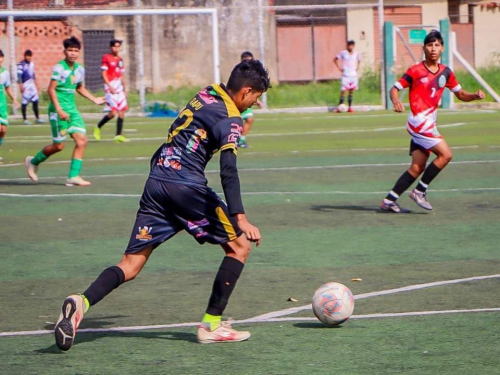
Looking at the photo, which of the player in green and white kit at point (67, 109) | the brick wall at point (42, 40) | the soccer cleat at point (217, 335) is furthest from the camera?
the brick wall at point (42, 40)

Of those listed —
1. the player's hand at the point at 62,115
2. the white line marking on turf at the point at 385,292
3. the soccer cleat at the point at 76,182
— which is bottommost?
the white line marking on turf at the point at 385,292

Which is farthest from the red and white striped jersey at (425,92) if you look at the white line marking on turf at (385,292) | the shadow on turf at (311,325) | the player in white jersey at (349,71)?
the player in white jersey at (349,71)

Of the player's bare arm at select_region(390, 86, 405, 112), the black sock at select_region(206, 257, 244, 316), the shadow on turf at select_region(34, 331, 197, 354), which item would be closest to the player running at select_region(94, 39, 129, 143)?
the player's bare arm at select_region(390, 86, 405, 112)

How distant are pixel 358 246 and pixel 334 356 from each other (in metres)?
3.76

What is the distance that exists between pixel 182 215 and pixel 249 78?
3.07 ft

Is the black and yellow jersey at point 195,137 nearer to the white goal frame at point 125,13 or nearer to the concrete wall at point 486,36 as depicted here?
the white goal frame at point 125,13

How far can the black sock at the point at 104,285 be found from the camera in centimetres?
603

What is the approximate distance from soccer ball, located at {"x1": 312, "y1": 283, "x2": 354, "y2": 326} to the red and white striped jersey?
520 cm

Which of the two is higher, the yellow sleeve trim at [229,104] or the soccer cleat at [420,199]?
the yellow sleeve trim at [229,104]

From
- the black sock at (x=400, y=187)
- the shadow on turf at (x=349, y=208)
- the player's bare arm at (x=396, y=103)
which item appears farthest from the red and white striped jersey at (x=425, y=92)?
the shadow on turf at (x=349, y=208)

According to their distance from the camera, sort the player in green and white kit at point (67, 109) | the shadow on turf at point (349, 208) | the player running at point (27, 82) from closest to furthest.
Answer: the shadow on turf at point (349, 208), the player in green and white kit at point (67, 109), the player running at point (27, 82)

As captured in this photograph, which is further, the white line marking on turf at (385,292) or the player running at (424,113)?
the player running at (424,113)

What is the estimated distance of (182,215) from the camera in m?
6.14

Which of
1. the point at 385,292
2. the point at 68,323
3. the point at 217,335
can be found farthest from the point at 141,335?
the point at 385,292
